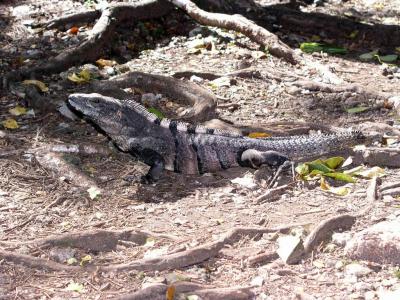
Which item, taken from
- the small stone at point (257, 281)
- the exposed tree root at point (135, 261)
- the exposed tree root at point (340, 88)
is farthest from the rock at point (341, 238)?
the exposed tree root at point (340, 88)

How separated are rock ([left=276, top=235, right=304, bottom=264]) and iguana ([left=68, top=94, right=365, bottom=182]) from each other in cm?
154

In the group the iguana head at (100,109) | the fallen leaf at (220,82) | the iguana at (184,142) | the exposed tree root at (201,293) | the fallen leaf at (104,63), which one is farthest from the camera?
the fallen leaf at (104,63)

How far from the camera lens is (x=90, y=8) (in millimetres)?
10859

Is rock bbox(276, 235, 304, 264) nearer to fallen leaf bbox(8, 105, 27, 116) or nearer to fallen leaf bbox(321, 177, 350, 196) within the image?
fallen leaf bbox(321, 177, 350, 196)

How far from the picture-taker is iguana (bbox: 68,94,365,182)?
6641 mm

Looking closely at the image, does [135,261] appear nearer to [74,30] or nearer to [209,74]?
[209,74]

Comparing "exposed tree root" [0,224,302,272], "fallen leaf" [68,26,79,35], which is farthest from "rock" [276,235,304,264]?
"fallen leaf" [68,26,79,35]

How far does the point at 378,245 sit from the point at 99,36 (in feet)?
18.9

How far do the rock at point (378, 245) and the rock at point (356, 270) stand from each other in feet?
0.30

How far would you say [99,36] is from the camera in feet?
31.4

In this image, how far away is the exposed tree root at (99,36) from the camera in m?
8.66

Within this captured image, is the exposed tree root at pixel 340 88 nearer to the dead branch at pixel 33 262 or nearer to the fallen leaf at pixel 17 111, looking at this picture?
the fallen leaf at pixel 17 111

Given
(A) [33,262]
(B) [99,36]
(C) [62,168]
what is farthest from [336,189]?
(B) [99,36]

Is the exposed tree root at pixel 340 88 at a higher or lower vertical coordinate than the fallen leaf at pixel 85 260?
lower
